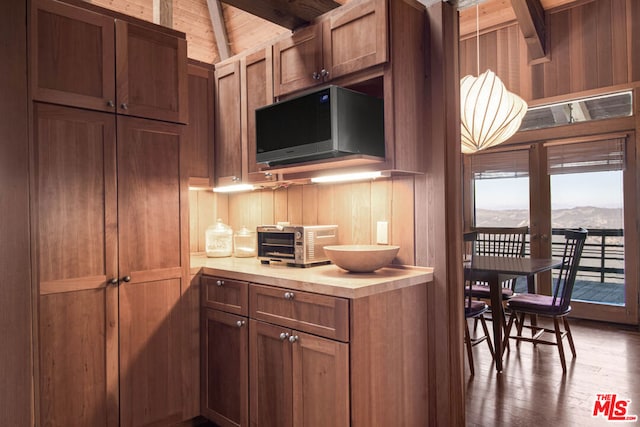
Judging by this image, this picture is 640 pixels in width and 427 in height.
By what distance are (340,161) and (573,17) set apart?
13.5 feet

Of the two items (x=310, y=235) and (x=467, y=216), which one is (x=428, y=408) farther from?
(x=467, y=216)

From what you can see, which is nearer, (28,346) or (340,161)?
(28,346)

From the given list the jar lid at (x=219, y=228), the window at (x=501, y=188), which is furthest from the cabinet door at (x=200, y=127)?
the window at (x=501, y=188)

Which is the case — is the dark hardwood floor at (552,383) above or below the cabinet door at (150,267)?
below

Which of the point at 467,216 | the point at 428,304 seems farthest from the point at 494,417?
the point at 467,216

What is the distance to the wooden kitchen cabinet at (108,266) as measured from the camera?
205 cm

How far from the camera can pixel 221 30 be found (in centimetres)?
468

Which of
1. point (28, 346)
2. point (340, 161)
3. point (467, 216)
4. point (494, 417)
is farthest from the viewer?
point (467, 216)

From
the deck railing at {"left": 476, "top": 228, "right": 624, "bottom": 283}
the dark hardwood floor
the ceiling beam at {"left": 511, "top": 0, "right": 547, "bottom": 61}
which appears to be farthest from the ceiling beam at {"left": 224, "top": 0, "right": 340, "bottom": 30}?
the deck railing at {"left": 476, "top": 228, "right": 624, "bottom": 283}

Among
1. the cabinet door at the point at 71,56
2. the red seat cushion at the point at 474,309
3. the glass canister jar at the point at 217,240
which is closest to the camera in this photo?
the cabinet door at the point at 71,56

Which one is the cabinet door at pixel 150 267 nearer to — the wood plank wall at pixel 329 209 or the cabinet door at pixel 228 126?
the cabinet door at pixel 228 126
